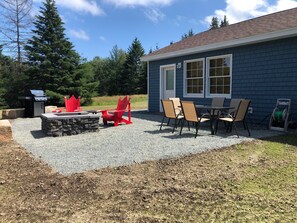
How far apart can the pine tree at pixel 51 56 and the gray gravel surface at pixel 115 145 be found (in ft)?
47.3

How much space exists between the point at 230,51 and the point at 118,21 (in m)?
31.6

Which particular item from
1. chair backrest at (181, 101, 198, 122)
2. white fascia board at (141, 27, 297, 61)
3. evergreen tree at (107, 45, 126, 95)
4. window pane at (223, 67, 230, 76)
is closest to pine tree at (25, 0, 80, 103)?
white fascia board at (141, 27, 297, 61)

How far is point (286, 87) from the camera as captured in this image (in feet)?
25.8

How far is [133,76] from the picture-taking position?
3950 cm

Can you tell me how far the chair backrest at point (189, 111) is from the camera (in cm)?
653

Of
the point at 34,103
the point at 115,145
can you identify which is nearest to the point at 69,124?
the point at 115,145

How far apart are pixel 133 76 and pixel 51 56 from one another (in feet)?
61.5

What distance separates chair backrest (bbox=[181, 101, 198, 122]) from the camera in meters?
6.53

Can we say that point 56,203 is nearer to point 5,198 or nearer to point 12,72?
point 5,198

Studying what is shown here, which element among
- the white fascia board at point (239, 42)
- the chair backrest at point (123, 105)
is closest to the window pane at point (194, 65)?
the white fascia board at point (239, 42)

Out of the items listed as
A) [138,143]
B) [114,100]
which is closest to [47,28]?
[114,100]

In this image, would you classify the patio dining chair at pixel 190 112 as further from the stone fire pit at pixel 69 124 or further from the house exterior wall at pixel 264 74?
the house exterior wall at pixel 264 74

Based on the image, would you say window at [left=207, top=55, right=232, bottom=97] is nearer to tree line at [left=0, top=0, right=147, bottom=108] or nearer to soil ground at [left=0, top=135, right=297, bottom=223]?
soil ground at [left=0, top=135, right=297, bottom=223]

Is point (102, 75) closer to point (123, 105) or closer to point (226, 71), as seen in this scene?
point (226, 71)
